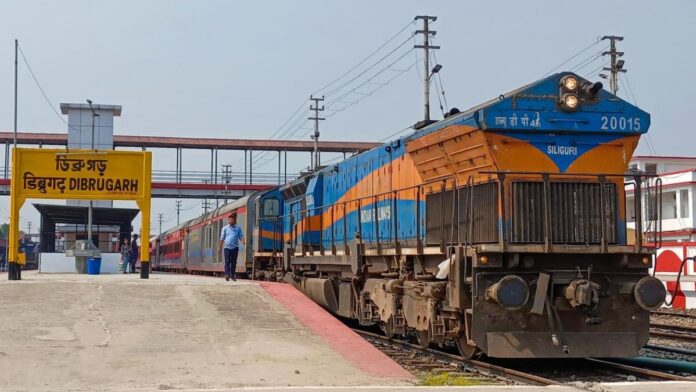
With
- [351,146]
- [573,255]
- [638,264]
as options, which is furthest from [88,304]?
[351,146]

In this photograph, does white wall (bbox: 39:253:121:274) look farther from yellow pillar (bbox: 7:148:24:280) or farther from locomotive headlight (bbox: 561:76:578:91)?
→ locomotive headlight (bbox: 561:76:578:91)

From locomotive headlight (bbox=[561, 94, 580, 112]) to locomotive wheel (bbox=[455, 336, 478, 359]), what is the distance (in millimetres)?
3244

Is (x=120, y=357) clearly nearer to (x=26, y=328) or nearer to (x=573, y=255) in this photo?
(x=26, y=328)

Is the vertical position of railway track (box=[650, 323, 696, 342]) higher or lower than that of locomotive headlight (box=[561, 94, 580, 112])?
lower

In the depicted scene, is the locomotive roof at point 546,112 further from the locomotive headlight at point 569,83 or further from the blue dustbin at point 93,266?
the blue dustbin at point 93,266

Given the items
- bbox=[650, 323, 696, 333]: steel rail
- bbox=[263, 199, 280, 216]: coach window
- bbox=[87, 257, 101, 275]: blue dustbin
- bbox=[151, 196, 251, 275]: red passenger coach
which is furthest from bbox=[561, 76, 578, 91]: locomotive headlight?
bbox=[87, 257, 101, 275]: blue dustbin

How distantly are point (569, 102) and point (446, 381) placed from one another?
13.0 feet

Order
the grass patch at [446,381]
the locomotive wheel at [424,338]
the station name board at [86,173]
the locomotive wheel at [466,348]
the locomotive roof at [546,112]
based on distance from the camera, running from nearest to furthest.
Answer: the grass patch at [446,381], the locomotive roof at [546,112], the locomotive wheel at [466,348], the locomotive wheel at [424,338], the station name board at [86,173]

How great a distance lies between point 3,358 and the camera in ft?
27.0

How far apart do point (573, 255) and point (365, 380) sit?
3166 mm

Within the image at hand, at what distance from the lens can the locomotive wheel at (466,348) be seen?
9789 millimetres

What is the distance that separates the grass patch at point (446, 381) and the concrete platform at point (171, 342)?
0.22m

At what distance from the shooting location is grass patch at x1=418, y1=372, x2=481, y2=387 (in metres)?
7.93

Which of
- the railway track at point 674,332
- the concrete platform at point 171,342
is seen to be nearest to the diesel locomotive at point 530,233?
the concrete platform at point 171,342
